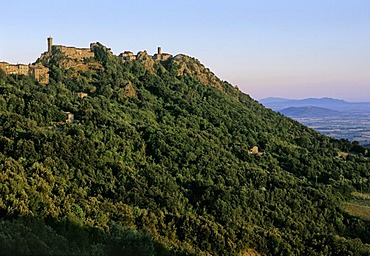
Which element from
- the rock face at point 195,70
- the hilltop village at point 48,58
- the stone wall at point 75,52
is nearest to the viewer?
the hilltop village at point 48,58

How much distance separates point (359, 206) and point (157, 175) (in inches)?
634

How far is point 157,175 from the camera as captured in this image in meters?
27.8

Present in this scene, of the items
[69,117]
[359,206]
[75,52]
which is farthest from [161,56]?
[359,206]

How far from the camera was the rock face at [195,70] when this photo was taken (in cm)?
5978

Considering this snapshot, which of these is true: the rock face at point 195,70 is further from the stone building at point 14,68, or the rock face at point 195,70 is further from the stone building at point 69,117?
the stone building at point 69,117

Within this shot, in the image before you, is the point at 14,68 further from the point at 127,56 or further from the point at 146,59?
the point at 146,59

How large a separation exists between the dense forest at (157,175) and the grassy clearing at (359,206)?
702mm

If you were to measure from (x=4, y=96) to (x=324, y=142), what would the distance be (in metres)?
35.2

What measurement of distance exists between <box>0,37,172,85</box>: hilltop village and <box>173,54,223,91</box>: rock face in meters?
2.61

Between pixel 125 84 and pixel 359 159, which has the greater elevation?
pixel 125 84

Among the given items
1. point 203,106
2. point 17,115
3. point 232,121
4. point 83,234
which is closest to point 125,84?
point 203,106

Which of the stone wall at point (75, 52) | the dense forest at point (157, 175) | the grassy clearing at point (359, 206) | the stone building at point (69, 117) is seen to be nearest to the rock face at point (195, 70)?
the dense forest at point (157, 175)

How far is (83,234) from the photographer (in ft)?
56.5

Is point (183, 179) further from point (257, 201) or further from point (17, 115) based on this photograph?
point (17, 115)
